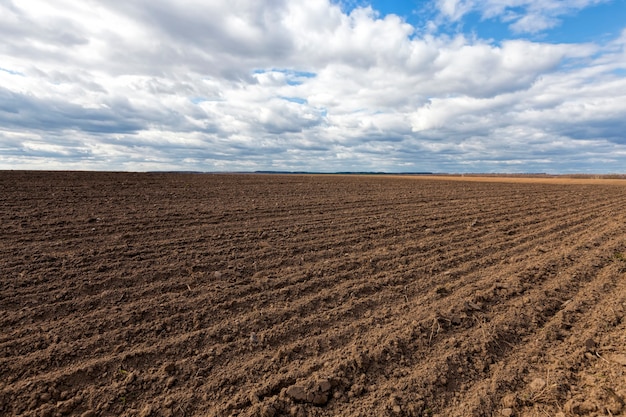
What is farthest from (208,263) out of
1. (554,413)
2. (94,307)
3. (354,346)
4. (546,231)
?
(546,231)

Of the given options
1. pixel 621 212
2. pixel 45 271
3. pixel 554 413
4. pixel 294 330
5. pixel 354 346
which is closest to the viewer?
pixel 554 413

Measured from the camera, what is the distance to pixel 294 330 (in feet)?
13.6

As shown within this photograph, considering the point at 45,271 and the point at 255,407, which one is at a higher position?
the point at 45,271

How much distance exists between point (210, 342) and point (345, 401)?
1600 millimetres

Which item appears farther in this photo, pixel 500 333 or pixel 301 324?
pixel 301 324

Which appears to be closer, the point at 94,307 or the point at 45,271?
the point at 94,307

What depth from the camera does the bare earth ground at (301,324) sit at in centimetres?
313

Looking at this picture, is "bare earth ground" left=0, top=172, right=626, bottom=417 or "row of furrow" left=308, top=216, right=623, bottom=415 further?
"row of furrow" left=308, top=216, right=623, bottom=415

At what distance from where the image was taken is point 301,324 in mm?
4258

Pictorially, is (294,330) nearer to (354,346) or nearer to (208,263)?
(354,346)

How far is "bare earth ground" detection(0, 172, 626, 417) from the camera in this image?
3131 mm

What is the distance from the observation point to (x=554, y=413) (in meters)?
2.99

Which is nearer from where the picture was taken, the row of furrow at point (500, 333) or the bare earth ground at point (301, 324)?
the bare earth ground at point (301, 324)

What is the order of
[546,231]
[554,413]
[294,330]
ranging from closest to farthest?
1. [554,413]
2. [294,330]
3. [546,231]
